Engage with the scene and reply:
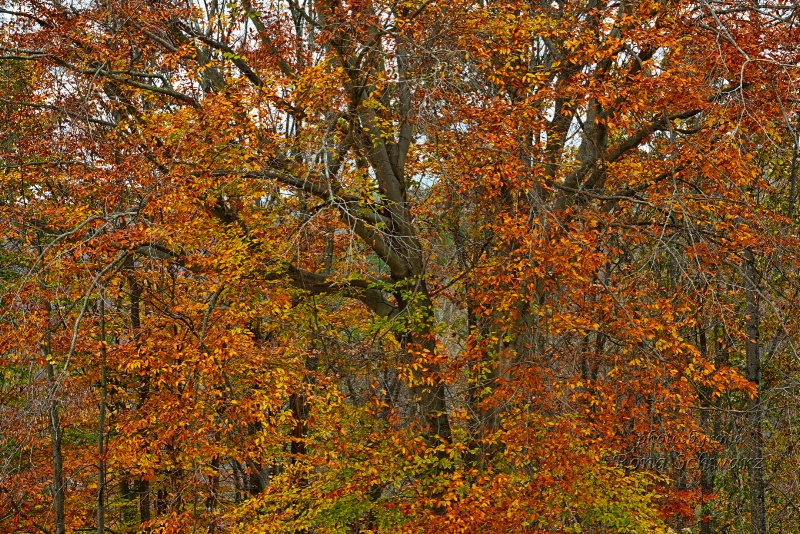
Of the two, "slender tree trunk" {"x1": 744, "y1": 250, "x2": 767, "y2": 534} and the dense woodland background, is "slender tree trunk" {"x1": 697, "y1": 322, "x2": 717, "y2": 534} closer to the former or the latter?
"slender tree trunk" {"x1": 744, "y1": 250, "x2": 767, "y2": 534}

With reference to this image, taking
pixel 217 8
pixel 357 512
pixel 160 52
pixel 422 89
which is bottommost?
pixel 357 512

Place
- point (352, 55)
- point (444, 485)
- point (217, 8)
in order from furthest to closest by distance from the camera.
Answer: point (217, 8) < point (444, 485) < point (352, 55)

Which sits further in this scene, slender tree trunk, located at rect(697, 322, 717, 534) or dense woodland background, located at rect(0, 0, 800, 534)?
slender tree trunk, located at rect(697, 322, 717, 534)

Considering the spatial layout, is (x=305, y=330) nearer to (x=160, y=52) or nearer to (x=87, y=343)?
(x=87, y=343)

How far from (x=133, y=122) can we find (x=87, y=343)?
333 centimetres

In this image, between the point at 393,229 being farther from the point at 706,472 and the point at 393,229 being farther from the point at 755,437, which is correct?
the point at 706,472

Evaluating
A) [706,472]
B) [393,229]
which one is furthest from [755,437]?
[393,229]

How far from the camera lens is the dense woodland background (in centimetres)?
852

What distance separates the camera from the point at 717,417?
14773 mm

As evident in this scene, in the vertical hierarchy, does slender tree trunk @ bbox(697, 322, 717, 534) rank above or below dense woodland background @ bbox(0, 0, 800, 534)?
below

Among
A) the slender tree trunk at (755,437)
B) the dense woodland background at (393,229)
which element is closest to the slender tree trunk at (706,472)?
the slender tree trunk at (755,437)

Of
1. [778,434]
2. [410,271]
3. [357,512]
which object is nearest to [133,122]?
[410,271]

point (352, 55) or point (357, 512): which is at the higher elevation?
point (352, 55)

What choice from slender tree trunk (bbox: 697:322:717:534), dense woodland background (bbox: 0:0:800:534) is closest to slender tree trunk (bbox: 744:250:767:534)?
dense woodland background (bbox: 0:0:800:534)
